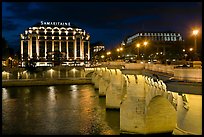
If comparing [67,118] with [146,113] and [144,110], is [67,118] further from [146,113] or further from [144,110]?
[146,113]

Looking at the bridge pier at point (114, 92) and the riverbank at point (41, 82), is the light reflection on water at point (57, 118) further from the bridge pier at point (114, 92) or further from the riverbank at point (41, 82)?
the riverbank at point (41, 82)

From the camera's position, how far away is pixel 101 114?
3528cm

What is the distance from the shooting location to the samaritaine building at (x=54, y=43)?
167438mm

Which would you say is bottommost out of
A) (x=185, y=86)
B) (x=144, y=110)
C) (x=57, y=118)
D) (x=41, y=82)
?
(x=57, y=118)

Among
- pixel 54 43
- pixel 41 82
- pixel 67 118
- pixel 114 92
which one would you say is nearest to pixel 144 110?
pixel 67 118

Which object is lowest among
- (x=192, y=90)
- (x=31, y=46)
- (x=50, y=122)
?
(x=50, y=122)

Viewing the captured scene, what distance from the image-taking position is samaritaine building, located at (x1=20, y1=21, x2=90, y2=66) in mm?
167438

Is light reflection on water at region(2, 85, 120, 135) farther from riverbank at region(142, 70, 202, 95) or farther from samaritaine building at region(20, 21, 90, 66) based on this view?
samaritaine building at region(20, 21, 90, 66)

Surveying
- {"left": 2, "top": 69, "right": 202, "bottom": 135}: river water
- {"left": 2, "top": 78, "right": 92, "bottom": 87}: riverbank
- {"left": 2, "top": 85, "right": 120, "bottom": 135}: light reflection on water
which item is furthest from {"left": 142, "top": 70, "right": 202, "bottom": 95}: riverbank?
{"left": 2, "top": 78, "right": 92, "bottom": 87}: riverbank

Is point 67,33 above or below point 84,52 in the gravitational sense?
above

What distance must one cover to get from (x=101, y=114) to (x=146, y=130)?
1121 cm

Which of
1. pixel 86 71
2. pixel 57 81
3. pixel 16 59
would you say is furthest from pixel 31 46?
pixel 57 81

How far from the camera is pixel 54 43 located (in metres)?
178

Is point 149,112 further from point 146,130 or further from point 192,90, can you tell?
point 192,90
